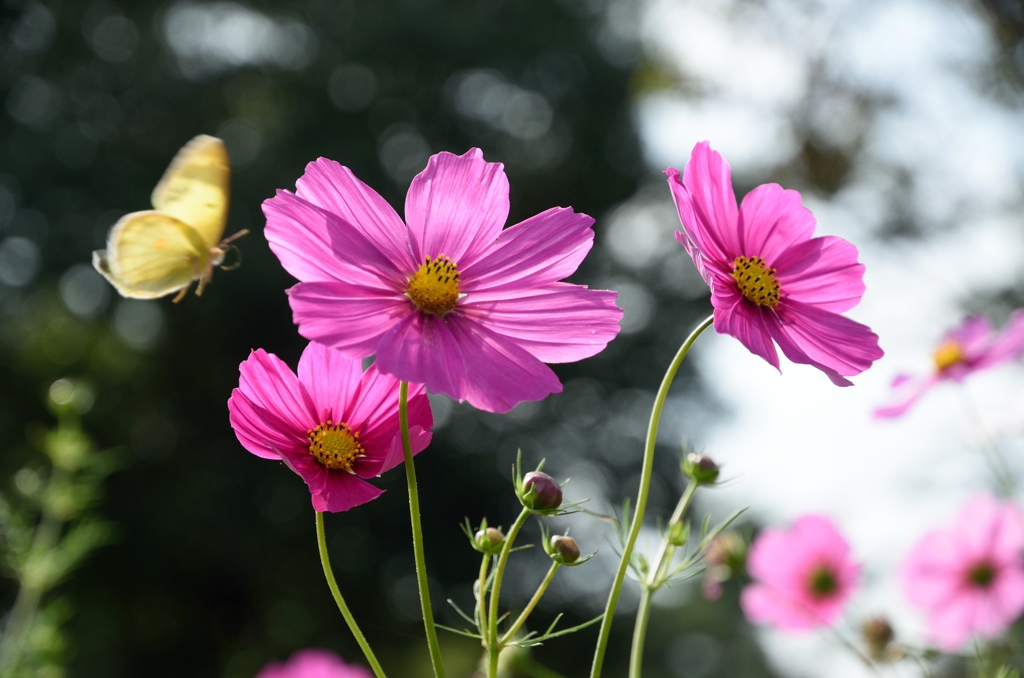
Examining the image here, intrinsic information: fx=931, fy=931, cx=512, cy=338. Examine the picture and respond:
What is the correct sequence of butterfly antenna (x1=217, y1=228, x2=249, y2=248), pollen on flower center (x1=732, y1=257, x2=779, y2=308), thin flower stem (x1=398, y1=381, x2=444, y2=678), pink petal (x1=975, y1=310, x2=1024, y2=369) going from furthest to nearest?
pink petal (x1=975, y1=310, x2=1024, y2=369) → butterfly antenna (x1=217, y1=228, x2=249, y2=248) → pollen on flower center (x1=732, y1=257, x2=779, y2=308) → thin flower stem (x1=398, y1=381, x2=444, y2=678)

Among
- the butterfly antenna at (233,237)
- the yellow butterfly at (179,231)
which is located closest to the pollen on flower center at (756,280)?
the butterfly antenna at (233,237)

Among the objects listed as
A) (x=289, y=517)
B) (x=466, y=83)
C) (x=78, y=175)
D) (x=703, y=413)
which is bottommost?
(x=289, y=517)

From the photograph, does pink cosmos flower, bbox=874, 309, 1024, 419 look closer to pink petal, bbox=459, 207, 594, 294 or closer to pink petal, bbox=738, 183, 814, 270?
pink petal, bbox=738, 183, 814, 270

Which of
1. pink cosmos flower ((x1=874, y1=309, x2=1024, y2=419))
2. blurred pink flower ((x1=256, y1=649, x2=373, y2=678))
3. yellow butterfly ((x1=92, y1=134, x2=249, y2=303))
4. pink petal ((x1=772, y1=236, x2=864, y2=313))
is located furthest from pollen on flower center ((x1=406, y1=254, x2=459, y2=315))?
pink cosmos flower ((x1=874, y1=309, x2=1024, y2=419))

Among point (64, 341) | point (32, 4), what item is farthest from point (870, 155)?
point (32, 4)

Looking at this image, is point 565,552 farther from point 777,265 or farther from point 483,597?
point 777,265

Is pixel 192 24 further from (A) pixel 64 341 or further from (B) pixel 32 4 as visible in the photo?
(A) pixel 64 341
